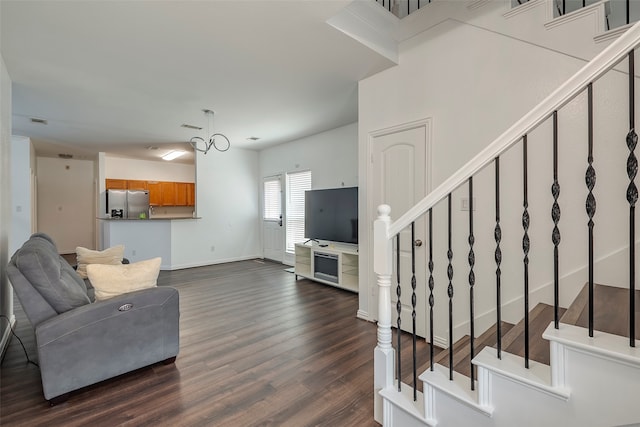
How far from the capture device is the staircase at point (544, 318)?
102 centimetres

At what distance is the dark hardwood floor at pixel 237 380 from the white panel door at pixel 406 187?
0.43m

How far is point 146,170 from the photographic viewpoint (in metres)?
8.39

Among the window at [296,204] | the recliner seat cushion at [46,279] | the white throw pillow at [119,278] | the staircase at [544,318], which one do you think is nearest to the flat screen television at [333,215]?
the window at [296,204]

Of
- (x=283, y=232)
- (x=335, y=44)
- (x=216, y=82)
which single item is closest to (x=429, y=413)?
(x=335, y=44)

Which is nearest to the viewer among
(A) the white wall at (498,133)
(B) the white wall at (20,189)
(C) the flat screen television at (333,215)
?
(A) the white wall at (498,133)

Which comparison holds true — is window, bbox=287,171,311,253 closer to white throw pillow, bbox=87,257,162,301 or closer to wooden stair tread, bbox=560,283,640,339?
white throw pillow, bbox=87,257,162,301

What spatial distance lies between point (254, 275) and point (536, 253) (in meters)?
4.44

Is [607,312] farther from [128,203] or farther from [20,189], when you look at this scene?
[128,203]

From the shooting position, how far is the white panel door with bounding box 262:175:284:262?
672cm

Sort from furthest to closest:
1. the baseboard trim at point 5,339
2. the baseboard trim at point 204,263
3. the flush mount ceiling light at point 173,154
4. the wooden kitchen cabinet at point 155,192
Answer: the wooden kitchen cabinet at point 155,192
the flush mount ceiling light at point 173,154
the baseboard trim at point 204,263
the baseboard trim at point 5,339

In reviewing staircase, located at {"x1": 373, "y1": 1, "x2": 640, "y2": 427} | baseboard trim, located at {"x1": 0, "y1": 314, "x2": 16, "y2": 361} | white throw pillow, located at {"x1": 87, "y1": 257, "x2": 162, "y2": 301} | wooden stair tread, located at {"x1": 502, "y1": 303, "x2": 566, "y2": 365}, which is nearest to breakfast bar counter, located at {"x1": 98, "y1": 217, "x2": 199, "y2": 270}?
baseboard trim, located at {"x1": 0, "y1": 314, "x2": 16, "y2": 361}

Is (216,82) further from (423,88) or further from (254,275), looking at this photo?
(254,275)

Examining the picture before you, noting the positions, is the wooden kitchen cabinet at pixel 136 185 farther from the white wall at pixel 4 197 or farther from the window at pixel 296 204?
the white wall at pixel 4 197

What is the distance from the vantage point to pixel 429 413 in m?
1.50
